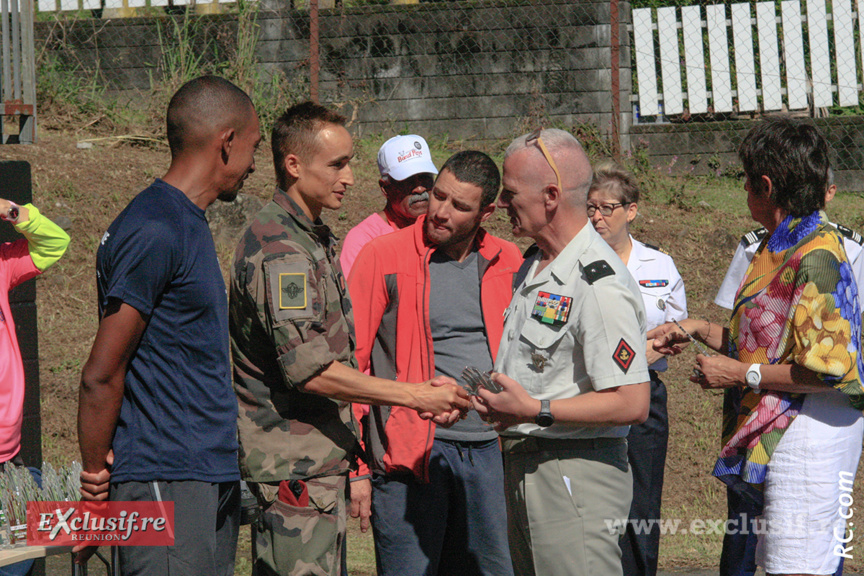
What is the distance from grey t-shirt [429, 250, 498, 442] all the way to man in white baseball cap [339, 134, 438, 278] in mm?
672

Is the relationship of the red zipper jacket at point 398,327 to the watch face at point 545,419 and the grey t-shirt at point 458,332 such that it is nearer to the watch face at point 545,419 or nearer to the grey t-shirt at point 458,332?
the grey t-shirt at point 458,332

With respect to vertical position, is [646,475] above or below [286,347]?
below

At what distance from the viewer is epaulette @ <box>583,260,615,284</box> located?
2592 mm

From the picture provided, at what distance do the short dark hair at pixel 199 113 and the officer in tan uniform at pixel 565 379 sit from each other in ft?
3.04

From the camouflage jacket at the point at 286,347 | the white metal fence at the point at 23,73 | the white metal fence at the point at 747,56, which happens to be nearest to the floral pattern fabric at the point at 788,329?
the camouflage jacket at the point at 286,347

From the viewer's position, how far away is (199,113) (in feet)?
8.64

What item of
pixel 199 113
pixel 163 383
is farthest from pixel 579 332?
pixel 199 113

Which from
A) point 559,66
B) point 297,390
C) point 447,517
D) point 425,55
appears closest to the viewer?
point 297,390

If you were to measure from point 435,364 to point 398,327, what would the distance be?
0.70 feet

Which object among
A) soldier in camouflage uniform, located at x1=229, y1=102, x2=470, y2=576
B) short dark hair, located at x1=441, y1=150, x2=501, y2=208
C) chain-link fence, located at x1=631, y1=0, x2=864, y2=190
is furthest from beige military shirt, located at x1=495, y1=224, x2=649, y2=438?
chain-link fence, located at x1=631, y1=0, x2=864, y2=190

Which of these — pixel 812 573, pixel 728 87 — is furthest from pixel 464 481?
pixel 728 87

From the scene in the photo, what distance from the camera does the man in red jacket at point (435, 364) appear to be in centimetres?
333

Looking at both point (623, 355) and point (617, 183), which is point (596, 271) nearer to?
point (623, 355)

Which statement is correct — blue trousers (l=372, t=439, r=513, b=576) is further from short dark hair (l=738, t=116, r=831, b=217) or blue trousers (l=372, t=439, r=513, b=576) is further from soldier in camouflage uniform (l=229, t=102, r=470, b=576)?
short dark hair (l=738, t=116, r=831, b=217)
